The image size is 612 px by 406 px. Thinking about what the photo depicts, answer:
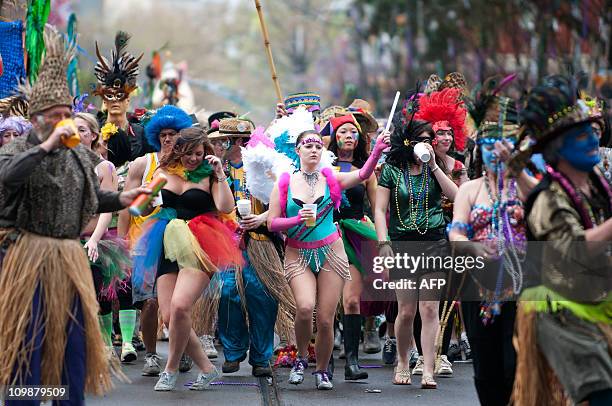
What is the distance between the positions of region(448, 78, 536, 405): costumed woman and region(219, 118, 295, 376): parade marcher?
331 cm

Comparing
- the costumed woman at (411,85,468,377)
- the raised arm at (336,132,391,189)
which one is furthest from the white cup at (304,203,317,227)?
the costumed woman at (411,85,468,377)

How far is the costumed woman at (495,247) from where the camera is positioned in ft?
26.7

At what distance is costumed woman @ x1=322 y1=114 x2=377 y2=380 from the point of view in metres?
11.8

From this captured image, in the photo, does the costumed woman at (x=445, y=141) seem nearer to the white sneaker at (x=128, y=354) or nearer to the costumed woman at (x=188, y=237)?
the costumed woman at (x=188, y=237)

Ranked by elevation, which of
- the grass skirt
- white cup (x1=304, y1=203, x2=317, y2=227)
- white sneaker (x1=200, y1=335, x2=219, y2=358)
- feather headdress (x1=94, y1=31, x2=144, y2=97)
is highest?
feather headdress (x1=94, y1=31, x2=144, y2=97)

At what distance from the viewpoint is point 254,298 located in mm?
11586

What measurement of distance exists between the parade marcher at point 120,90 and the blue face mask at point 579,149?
21.8ft

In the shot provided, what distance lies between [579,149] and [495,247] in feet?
3.06

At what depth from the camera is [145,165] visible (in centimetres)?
1177

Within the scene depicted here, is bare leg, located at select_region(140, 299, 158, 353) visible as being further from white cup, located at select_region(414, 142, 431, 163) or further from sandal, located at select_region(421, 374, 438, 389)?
white cup, located at select_region(414, 142, 431, 163)

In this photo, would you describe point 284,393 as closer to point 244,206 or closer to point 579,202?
point 244,206

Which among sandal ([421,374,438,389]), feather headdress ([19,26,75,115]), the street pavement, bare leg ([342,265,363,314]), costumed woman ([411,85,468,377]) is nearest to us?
feather headdress ([19,26,75,115])

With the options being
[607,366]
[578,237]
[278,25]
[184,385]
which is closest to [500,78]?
[578,237]

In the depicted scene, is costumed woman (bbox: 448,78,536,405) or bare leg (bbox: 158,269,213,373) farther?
bare leg (bbox: 158,269,213,373)
